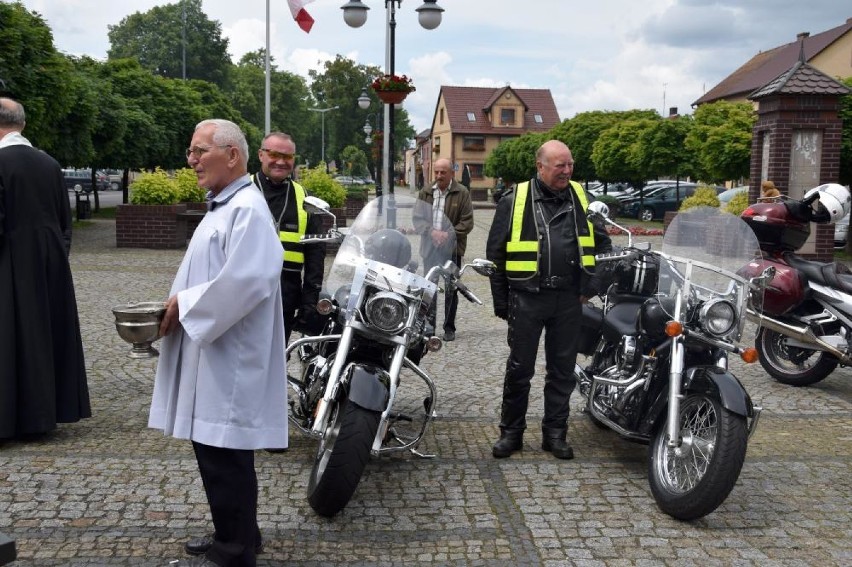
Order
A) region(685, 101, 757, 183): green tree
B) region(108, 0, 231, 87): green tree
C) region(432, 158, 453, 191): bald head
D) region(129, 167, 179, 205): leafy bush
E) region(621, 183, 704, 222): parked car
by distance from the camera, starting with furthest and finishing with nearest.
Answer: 1. region(108, 0, 231, 87): green tree
2. region(621, 183, 704, 222): parked car
3. region(685, 101, 757, 183): green tree
4. region(129, 167, 179, 205): leafy bush
5. region(432, 158, 453, 191): bald head

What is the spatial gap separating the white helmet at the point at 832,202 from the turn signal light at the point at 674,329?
3.51m

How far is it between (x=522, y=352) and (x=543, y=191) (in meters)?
0.98

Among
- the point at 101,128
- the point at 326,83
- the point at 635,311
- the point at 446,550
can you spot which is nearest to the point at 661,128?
the point at 101,128

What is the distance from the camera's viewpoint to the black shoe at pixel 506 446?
18.1 feet

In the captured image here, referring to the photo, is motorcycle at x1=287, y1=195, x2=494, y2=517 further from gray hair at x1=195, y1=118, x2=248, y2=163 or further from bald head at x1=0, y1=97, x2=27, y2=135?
bald head at x1=0, y1=97, x2=27, y2=135

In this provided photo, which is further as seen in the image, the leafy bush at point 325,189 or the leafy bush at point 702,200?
the leafy bush at point 325,189

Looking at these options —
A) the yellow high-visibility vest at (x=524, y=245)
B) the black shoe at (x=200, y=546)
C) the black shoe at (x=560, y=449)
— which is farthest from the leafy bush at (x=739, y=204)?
the black shoe at (x=200, y=546)

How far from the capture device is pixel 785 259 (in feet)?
24.8

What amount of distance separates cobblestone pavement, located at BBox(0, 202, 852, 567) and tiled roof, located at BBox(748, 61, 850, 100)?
336 inches

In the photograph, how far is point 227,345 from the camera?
3.43 meters

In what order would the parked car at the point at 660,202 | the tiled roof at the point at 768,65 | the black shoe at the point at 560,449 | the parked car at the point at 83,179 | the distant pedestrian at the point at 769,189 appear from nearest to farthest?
1. the black shoe at the point at 560,449
2. the distant pedestrian at the point at 769,189
3. the parked car at the point at 660,202
4. the parked car at the point at 83,179
5. the tiled roof at the point at 768,65

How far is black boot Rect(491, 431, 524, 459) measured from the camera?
5531 millimetres

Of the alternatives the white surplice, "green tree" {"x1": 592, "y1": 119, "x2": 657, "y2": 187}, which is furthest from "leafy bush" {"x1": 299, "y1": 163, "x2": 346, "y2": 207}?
the white surplice

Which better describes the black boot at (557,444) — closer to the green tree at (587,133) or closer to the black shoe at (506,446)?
the black shoe at (506,446)
